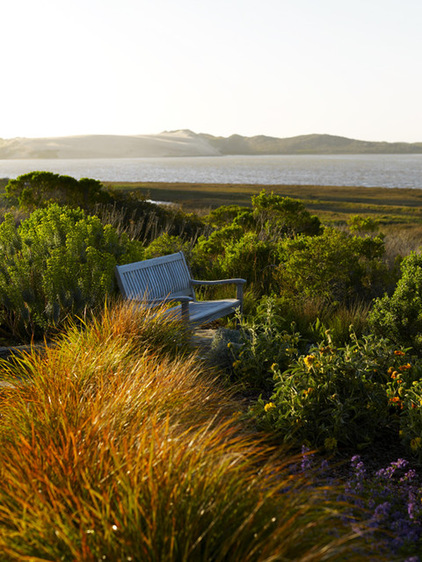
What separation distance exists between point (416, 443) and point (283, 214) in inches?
368

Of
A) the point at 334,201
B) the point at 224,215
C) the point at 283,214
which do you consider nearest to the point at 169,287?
the point at 283,214

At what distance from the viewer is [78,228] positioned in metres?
6.06

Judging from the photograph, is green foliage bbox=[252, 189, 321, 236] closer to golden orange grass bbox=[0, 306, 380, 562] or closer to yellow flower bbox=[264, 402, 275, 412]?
yellow flower bbox=[264, 402, 275, 412]

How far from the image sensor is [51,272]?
5.61 meters

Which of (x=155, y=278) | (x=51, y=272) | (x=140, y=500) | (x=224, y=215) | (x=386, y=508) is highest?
(x=224, y=215)

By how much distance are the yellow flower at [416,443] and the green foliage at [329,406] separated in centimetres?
25

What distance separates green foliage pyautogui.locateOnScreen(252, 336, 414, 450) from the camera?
3.38m

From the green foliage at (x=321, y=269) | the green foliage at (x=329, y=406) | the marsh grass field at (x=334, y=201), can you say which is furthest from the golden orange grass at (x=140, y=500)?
the marsh grass field at (x=334, y=201)

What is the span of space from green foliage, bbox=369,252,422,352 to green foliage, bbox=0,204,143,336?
262 cm

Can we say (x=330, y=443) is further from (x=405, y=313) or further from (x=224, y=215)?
(x=224, y=215)

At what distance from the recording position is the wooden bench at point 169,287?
5297 mm

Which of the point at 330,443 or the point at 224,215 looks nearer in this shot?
the point at 330,443

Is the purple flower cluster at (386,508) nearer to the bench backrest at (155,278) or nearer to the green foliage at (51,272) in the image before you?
the bench backrest at (155,278)

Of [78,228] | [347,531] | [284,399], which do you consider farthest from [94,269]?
[347,531]
